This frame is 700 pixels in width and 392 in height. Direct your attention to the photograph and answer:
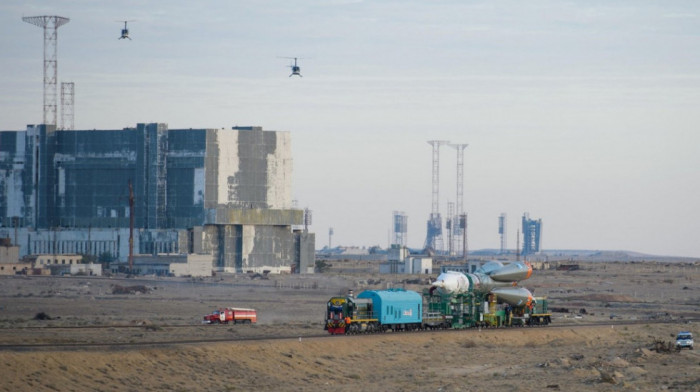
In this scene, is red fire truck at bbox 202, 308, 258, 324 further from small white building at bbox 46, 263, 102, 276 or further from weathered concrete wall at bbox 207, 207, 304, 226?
weathered concrete wall at bbox 207, 207, 304, 226

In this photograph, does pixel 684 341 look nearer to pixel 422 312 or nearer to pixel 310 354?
pixel 422 312

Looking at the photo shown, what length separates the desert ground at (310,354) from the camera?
5825 centimetres

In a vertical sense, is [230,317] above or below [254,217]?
below

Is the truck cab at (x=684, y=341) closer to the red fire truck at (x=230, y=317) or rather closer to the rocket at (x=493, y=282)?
the rocket at (x=493, y=282)

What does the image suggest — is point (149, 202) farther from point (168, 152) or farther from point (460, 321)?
point (460, 321)

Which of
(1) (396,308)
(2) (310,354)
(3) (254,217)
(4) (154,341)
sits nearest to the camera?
(2) (310,354)

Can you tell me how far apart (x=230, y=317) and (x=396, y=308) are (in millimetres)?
14630

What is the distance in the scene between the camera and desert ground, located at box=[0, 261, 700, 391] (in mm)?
58250

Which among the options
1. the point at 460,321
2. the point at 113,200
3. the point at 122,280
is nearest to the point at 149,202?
the point at 113,200

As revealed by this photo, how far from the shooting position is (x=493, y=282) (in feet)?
294

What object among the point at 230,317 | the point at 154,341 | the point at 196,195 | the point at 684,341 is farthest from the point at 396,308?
the point at 196,195

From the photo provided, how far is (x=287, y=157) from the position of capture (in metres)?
199

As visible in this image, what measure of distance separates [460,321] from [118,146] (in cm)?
12360

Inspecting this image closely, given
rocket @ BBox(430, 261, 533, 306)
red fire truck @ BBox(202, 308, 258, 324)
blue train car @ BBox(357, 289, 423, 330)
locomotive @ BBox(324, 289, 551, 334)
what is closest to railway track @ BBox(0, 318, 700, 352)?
locomotive @ BBox(324, 289, 551, 334)
